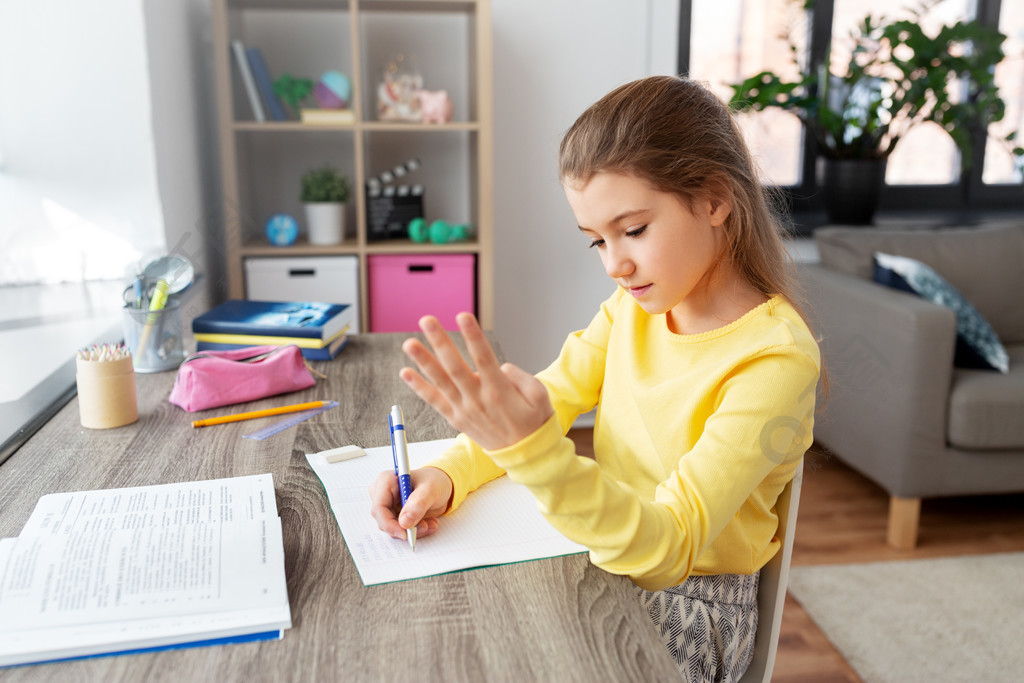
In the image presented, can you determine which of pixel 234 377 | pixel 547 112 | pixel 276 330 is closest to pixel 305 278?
pixel 547 112

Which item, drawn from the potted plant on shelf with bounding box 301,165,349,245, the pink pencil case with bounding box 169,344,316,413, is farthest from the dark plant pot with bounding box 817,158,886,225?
the pink pencil case with bounding box 169,344,316,413

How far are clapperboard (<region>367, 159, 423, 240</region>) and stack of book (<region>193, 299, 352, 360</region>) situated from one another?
1134 mm

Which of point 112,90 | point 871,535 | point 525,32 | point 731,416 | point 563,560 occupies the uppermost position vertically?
point 525,32

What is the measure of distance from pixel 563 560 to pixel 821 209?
282 cm

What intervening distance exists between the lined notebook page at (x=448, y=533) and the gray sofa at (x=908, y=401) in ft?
4.15

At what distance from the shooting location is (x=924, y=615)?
188cm

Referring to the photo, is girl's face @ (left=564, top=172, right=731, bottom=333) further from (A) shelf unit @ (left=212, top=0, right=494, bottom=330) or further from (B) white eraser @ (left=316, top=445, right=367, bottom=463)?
(A) shelf unit @ (left=212, top=0, right=494, bottom=330)

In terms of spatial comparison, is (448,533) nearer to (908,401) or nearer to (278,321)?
(278,321)

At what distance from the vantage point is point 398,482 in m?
0.85

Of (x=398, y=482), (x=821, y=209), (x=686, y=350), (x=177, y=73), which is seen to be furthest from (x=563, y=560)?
(x=821, y=209)

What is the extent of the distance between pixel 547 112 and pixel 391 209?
669mm

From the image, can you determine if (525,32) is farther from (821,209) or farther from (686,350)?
(686,350)

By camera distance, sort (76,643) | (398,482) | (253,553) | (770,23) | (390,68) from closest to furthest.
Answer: (76,643) → (253,553) → (398,482) → (390,68) → (770,23)

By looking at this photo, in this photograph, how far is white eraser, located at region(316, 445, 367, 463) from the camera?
98 cm
